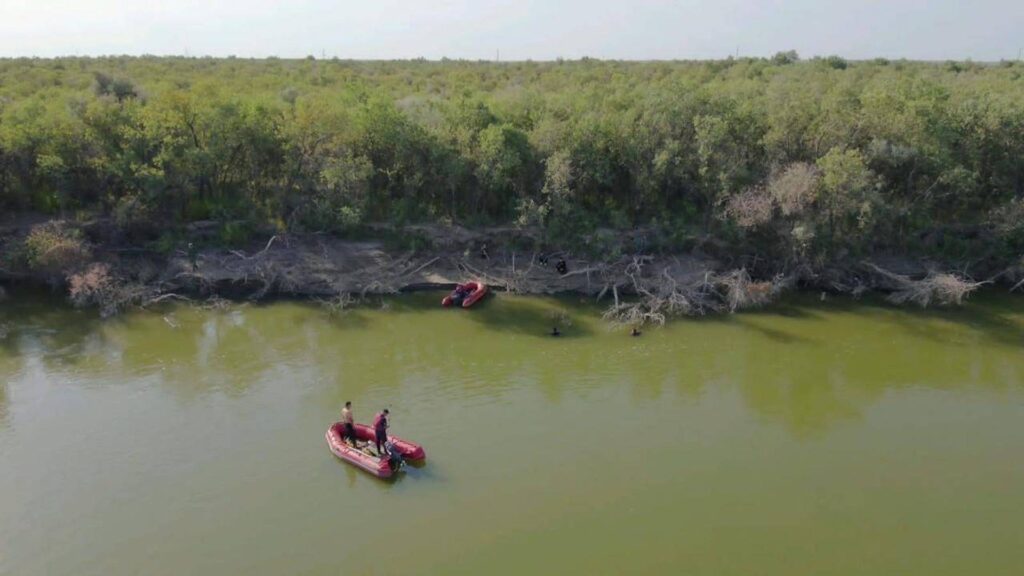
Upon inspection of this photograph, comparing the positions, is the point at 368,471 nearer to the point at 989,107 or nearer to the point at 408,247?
the point at 408,247

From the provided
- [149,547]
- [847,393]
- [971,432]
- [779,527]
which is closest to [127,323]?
[149,547]

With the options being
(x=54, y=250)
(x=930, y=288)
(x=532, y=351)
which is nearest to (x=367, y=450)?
(x=532, y=351)

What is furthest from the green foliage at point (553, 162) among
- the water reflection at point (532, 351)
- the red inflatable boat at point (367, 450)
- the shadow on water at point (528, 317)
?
the red inflatable boat at point (367, 450)

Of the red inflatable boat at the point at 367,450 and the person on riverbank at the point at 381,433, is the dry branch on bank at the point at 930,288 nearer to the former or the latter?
the red inflatable boat at the point at 367,450

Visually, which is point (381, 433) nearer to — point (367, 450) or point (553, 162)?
point (367, 450)

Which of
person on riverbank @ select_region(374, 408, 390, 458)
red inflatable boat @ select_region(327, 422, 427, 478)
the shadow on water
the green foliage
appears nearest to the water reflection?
the shadow on water
